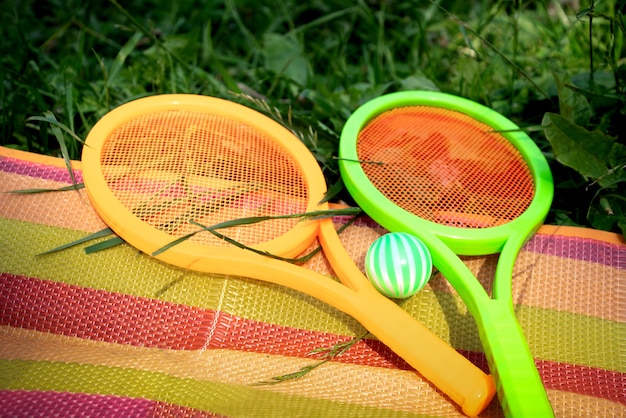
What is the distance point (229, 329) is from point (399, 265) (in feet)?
1.26

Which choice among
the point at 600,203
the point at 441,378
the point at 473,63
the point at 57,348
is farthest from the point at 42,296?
the point at 473,63

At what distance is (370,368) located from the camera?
4.46 ft

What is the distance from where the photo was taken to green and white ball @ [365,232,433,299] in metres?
1.35

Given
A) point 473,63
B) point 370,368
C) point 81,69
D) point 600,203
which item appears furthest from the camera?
point 473,63

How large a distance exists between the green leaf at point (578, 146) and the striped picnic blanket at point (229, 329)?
17 centimetres

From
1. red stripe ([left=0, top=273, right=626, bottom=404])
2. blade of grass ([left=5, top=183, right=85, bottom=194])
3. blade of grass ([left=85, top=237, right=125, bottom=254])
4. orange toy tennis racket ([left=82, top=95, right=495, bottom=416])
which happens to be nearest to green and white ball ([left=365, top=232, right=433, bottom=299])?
orange toy tennis racket ([left=82, top=95, right=495, bottom=416])

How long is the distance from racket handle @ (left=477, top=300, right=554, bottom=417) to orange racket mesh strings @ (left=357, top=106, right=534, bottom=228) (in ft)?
0.89

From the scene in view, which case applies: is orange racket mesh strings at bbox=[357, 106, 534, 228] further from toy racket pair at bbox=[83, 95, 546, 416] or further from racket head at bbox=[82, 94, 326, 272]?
racket head at bbox=[82, 94, 326, 272]

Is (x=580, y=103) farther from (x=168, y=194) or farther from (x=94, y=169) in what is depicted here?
(x=94, y=169)

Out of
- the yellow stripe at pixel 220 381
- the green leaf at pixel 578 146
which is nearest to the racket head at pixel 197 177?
the yellow stripe at pixel 220 381

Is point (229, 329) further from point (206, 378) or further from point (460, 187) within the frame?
point (460, 187)

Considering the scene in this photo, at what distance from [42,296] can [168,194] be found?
0.34m

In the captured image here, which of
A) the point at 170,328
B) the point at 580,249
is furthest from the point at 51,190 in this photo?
the point at 580,249

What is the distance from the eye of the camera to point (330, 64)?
229cm
